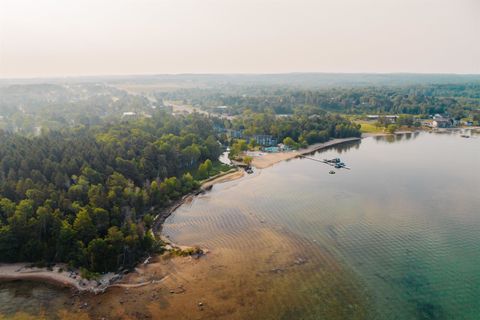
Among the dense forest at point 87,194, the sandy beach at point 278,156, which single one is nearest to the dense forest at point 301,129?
the sandy beach at point 278,156

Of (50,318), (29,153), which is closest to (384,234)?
(50,318)

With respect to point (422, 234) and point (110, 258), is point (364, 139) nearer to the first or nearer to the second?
point (422, 234)

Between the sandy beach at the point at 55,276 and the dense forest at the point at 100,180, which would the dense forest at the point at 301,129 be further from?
the sandy beach at the point at 55,276

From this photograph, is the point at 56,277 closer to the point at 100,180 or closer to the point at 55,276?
the point at 55,276

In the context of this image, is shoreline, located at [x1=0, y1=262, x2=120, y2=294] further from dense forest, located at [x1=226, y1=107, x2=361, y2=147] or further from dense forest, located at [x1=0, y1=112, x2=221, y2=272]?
dense forest, located at [x1=226, y1=107, x2=361, y2=147]

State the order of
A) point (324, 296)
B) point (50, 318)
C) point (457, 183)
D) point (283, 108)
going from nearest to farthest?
point (50, 318)
point (324, 296)
point (457, 183)
point (283, 108)

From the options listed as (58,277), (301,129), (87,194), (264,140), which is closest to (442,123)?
(301,129)
